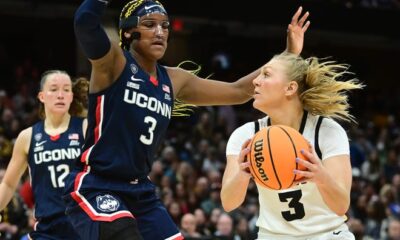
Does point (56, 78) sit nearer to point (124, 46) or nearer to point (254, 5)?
point (124, 46)

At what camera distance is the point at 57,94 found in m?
6.70

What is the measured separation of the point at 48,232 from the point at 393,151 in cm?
1150

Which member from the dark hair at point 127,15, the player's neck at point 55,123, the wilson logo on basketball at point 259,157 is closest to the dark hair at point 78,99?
the player's neck at point 55,123

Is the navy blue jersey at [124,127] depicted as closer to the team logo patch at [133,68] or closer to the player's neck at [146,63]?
the team logo patch at [133,68]

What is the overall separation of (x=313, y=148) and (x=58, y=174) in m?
2.55

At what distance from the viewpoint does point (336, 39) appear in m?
20.8

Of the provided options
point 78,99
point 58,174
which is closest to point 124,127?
point 58,174

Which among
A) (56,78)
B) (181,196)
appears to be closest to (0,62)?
(181,196)

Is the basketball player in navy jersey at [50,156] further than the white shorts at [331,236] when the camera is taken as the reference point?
Yes

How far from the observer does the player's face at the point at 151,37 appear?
16.5 feet

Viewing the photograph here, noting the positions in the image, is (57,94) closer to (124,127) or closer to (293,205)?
(124,127)

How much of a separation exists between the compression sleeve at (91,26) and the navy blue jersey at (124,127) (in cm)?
29

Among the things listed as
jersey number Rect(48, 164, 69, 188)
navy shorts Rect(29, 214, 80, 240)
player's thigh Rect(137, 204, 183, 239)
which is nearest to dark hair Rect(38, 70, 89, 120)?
jersey number Rect(48, 164, 69, 188)

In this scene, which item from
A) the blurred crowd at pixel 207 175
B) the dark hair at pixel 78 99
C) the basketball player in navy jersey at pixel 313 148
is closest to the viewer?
the basketball player in navy jersey at pixel 313 148
